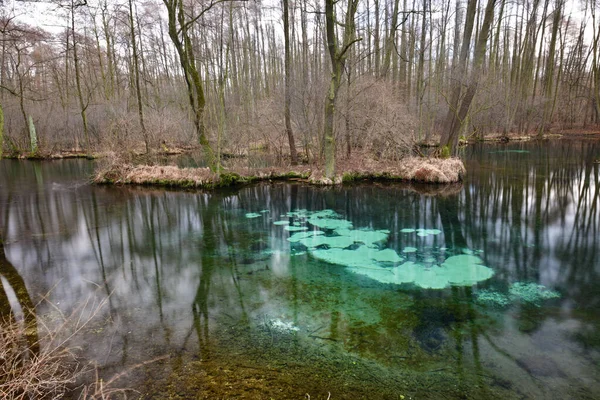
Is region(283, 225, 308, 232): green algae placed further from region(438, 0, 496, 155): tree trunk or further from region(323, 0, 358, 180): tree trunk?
region(438, 0, 496, 155): tree trunk

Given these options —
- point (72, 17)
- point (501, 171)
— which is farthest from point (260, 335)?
point (72, 17)

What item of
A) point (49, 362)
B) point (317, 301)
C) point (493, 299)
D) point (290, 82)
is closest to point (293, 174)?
point (290, 82)

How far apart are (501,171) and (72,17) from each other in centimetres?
2717

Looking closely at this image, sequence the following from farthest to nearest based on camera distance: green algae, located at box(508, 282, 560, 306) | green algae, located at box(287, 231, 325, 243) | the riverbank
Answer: the riverbank
green algae, located at box(287, 231, 325, 243)
green algae, located at box(508, 282, 560, 306)

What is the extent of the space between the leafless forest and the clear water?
3847 mm

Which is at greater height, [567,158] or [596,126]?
[596,126]

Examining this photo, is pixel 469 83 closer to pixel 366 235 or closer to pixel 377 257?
pixel 366 235

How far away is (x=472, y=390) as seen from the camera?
11.2 feet

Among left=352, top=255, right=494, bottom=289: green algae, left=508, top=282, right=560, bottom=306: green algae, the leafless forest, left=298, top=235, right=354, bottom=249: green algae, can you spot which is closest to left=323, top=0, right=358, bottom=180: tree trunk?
the leafless forest

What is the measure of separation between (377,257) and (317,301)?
2263mm

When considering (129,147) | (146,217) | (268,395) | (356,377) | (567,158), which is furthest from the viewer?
(567,158)

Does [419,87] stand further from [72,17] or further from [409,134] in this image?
[72,17]

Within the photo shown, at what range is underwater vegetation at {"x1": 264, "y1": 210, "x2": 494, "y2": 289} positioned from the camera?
615 cm

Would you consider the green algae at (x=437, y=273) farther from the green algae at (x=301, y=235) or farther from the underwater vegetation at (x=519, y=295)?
the green algae at (x=301, y=235)
